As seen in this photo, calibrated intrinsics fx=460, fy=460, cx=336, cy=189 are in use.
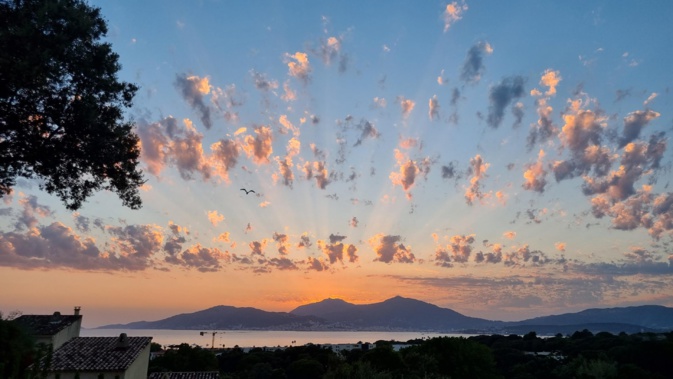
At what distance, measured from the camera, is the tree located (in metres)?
17.2

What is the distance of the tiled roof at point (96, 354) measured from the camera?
39.8 metres

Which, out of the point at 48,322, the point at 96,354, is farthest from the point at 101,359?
the point at 48,322

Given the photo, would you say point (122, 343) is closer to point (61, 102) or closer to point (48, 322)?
point (48, 322)

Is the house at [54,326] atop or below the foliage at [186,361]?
atop

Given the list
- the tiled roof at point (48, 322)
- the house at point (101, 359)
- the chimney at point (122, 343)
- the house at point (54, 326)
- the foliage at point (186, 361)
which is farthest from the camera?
the foliage at point (186, 361)

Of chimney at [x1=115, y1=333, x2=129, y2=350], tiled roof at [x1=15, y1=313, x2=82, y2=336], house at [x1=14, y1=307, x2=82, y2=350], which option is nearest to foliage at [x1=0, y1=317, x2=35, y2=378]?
chimney at [x1=115, y1=333, x2=129, y2=350]

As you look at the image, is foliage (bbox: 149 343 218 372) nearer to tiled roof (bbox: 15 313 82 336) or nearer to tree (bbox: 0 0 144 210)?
tiled roof (bbox: 15 313 82 336)

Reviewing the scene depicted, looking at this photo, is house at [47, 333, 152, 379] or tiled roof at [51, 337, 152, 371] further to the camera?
tiled roof at [51, 337, 152, 371]

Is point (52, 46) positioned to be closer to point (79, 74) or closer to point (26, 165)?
point (79, 74)

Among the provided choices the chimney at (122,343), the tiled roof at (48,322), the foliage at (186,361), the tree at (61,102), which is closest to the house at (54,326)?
the tiled roof at (48,322)

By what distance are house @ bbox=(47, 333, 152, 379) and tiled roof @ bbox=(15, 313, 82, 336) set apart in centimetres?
386

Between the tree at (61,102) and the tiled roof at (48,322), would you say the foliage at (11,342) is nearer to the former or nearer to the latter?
the tree at (61,102)

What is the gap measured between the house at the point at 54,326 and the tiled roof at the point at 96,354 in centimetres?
286

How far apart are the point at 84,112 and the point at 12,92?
250 cm
